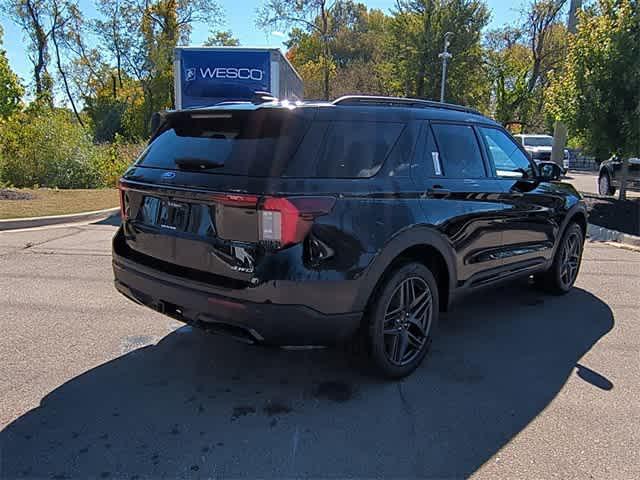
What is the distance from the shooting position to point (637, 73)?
990 cm

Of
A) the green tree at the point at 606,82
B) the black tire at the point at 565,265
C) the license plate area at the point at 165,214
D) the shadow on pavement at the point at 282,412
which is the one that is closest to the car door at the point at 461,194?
the shadow on pavement at the point at 282,412

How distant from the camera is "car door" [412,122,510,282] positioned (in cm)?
360

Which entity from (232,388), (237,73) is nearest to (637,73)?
(237,73)

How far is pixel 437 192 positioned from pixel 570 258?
115 inches

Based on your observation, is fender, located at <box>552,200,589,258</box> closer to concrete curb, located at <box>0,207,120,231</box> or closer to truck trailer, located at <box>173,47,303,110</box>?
truck trailer, located at <box>173,47,303,110</box>

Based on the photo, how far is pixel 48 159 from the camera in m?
13.9

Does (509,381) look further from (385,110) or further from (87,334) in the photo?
(87,334)

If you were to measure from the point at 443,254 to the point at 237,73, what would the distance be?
7724 millimetres

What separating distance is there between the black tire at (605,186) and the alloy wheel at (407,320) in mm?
12791

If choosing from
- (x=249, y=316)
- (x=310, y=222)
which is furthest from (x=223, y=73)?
(x=249, y=316)

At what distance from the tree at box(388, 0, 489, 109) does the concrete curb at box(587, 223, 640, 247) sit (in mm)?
25814

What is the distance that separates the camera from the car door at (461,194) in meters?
3.60

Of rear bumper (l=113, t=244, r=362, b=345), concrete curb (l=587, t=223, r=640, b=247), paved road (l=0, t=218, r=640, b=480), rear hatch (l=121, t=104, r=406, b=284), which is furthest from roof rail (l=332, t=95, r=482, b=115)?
concrete curb (l=587, t=223, r=640, b=247)

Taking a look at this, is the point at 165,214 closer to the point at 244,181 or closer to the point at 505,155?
the point at 244,181
